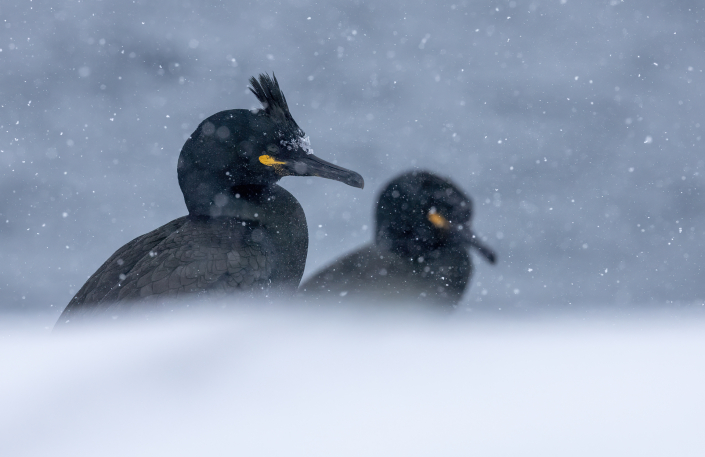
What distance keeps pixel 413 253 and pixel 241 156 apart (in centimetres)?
180

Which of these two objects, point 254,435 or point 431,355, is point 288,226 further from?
point 254,435

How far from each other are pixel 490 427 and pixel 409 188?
9.84ft

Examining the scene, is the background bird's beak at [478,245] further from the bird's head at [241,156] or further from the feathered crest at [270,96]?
the feathered crest at [270,96]

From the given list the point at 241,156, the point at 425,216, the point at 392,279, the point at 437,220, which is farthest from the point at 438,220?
the point at 241,156

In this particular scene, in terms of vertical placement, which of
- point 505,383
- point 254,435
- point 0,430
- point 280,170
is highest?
point 280,170

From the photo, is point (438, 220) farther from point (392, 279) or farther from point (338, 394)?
point (338, 394)

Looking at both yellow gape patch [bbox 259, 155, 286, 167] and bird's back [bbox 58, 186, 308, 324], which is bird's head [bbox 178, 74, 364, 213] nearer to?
yellow gape patch [bbox 259, 155, 286, 167]

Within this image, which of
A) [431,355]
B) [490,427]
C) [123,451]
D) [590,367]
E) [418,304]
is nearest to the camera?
[123,451]

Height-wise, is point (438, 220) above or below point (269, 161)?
above

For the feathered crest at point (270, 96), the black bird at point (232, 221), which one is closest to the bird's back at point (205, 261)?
the black bird at point (232, 221)

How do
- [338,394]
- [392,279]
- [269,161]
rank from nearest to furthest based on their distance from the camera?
1. [338,394]
2. [269,161]
3. [392,279]

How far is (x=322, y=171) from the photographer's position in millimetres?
3518

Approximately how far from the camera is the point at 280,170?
3.45 metres

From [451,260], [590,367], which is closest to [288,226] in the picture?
[451,260]
